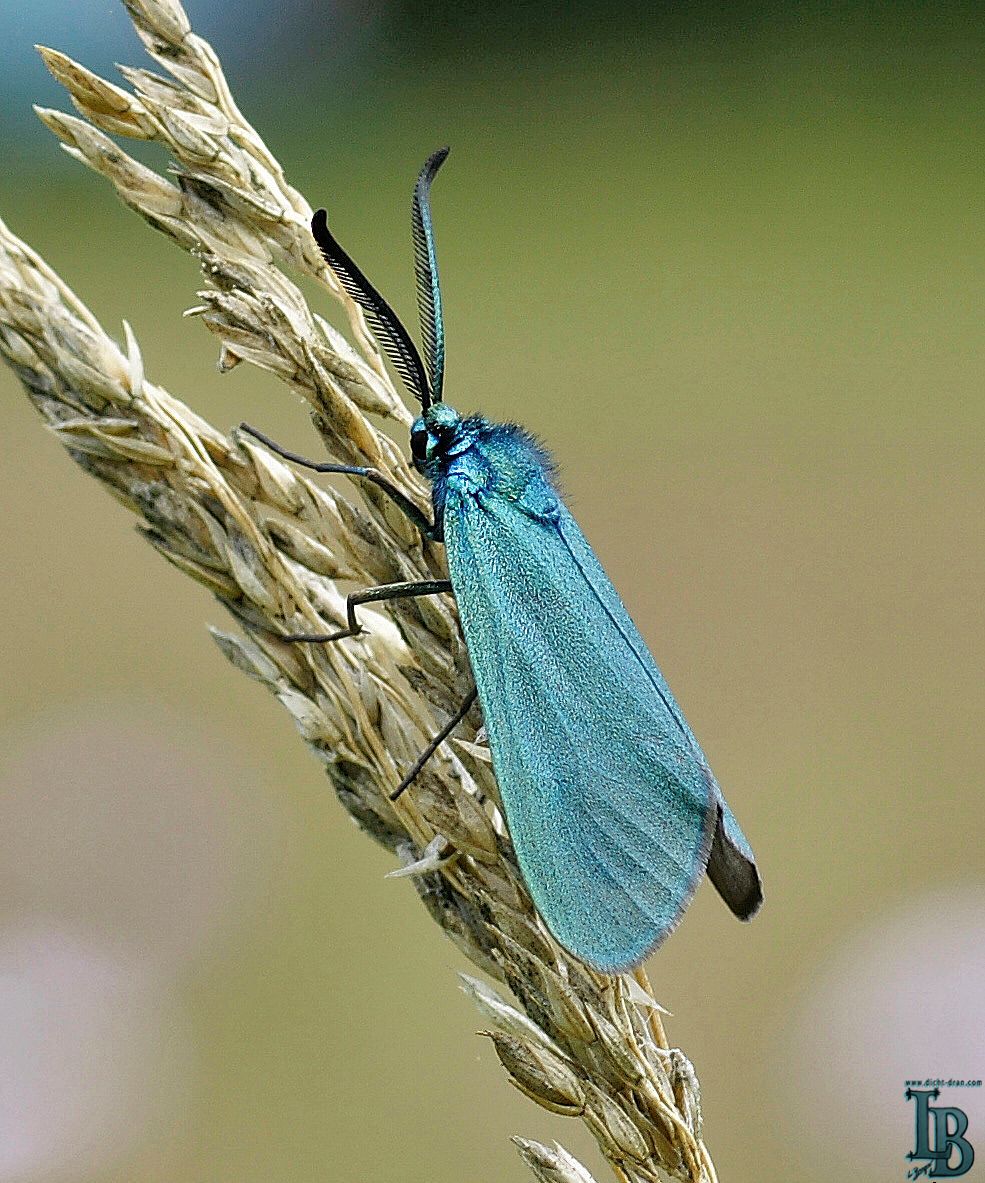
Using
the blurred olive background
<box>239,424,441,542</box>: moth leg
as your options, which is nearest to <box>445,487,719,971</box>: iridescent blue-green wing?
<box>239,424,441,542</box>: moth leg

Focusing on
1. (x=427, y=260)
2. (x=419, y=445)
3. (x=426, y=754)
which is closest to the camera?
(x=426, y=754)

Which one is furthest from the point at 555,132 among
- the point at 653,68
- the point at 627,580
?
the point at 627,580

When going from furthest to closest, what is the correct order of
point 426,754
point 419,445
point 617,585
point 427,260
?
point 617,585, point 419,445, point 427,260, point 426,754

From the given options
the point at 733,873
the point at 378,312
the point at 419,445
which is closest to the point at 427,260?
the point at 378,312

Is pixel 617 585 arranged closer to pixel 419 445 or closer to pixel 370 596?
pixel 419 445

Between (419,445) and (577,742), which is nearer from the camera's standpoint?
(577,742)

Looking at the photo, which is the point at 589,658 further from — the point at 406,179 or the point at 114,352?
the point at 406,179

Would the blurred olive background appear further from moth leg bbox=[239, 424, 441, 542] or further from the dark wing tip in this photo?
moth leg bbox=[239, 424, 441, 542]
